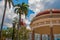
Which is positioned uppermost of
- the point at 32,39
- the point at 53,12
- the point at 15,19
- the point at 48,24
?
the point at 15,19

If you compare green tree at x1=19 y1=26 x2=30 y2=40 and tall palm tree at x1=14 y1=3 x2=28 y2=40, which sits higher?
tall palm tree at x1=14 y1=3 x2=28 y2=40

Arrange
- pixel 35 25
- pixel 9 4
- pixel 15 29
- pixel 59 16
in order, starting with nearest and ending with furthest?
pixel 59 16 → pixel 35 25 → pixel 9 4 → pixel 15 29

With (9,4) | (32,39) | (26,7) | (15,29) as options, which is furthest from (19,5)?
(32,39)

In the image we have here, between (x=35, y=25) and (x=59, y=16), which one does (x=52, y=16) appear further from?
(x=35, y=25)

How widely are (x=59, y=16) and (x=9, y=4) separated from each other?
2618cm

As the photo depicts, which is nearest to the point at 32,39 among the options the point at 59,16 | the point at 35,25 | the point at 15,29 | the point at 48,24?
the point at 35,25

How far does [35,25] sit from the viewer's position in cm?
2550

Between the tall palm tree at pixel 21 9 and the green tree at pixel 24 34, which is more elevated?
the tall palm tree at pixel 21 9

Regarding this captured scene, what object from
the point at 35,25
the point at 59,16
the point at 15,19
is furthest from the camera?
the point at 15,19

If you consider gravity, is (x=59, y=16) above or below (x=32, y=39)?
above

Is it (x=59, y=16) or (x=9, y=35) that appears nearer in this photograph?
(x=59, y=16)

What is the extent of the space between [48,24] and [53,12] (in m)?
1.91

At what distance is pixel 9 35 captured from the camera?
69.3 m

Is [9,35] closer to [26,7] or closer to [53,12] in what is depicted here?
[26,7]
